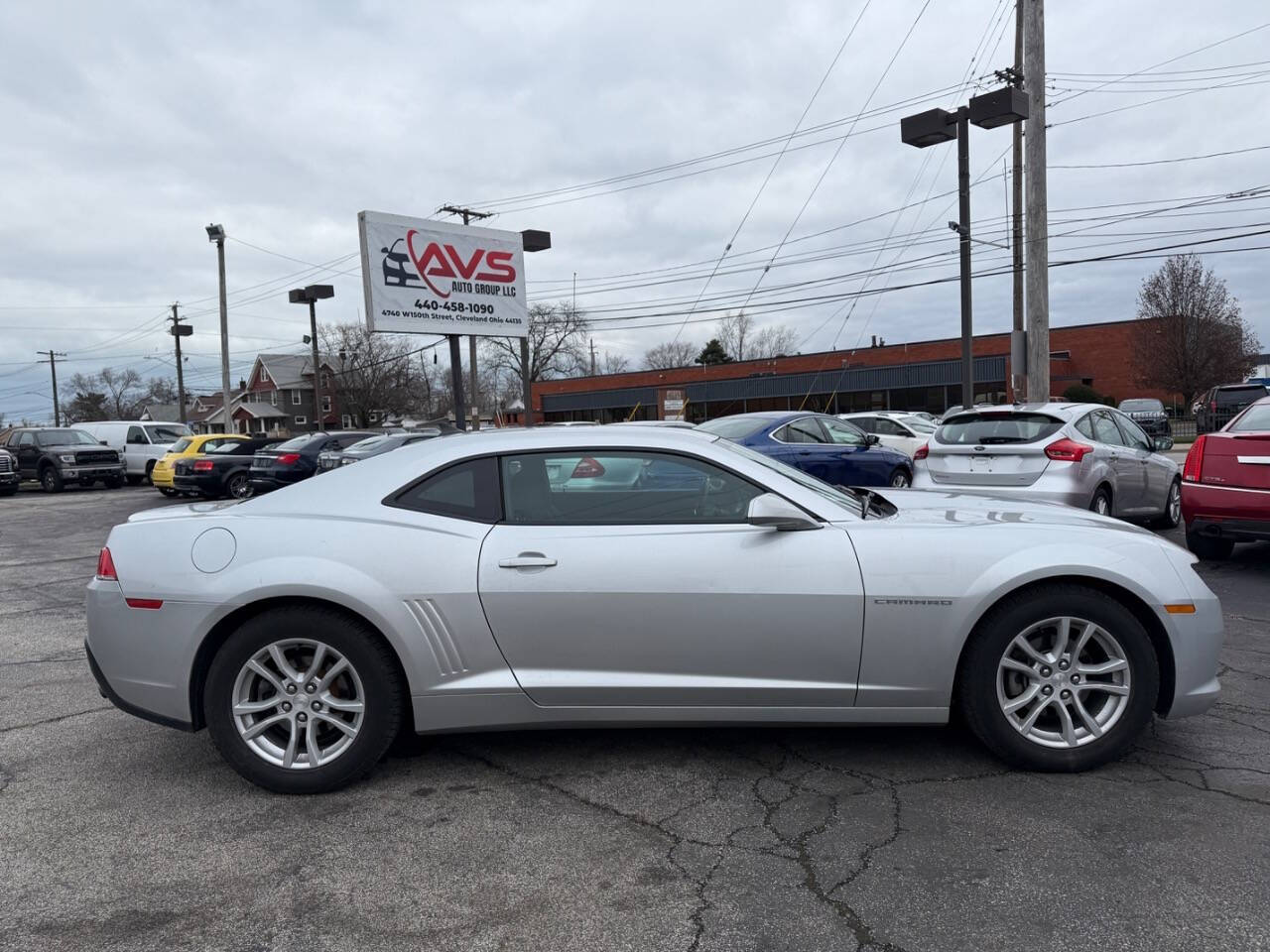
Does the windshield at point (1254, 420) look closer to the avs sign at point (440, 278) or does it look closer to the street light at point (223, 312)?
the avs sign at point (440, 278)

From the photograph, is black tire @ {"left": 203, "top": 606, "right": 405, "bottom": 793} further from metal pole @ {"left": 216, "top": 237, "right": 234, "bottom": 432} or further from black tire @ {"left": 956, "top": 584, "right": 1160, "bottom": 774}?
metal pole @ {"left": 216, "top": 237, "right": 234, "bottom": 432}

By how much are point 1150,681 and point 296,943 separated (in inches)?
125

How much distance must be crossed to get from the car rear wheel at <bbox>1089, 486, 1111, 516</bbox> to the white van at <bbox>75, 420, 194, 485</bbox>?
24.6 metres

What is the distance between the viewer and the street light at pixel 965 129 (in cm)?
1470

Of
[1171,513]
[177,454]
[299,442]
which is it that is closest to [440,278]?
[299,442]

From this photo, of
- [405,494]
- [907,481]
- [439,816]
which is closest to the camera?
[439,816]

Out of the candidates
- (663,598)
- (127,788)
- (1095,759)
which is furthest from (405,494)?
(1095,759)

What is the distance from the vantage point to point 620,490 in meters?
3.77

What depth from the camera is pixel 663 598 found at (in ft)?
11.6

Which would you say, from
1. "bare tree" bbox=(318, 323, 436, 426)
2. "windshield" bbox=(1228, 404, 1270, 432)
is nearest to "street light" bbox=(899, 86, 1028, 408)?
"windshield" bbox=(1228, 404, 1270, 432)

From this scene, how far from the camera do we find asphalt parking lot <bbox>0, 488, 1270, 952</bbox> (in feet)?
8.66

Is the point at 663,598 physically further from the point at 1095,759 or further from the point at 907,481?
the point at 907,481

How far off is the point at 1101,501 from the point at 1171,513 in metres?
2.28

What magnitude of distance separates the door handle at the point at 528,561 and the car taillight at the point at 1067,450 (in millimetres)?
6596
